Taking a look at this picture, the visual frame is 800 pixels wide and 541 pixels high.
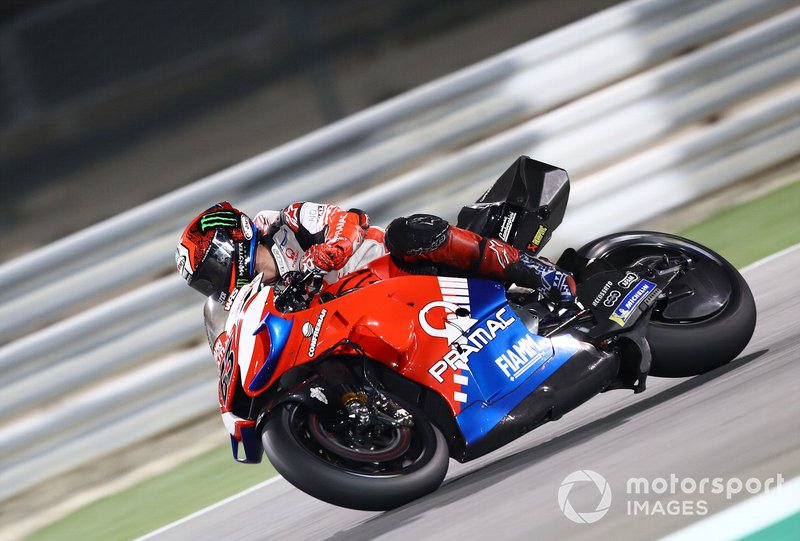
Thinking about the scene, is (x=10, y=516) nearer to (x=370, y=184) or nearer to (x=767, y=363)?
(x=370, y=184)

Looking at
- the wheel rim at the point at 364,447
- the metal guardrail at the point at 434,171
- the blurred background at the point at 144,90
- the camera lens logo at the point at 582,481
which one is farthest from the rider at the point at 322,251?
the blurred background at the point at 144,90

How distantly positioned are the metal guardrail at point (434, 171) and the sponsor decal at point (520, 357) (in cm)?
236

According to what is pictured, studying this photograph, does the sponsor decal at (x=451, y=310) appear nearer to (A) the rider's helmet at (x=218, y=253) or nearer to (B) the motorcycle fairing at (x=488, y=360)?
(B) the motorcycle fairing at (x=488, y=360)

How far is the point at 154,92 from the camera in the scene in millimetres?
6551

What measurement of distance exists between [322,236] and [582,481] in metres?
1.48

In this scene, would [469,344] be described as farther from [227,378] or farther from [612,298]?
[227,378]

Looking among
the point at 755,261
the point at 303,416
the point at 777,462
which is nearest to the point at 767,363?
the point at 777,462

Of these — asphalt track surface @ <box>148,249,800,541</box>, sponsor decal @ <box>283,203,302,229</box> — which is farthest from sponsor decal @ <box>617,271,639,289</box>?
sponsor decal @ <box>283,203,302,229</box>

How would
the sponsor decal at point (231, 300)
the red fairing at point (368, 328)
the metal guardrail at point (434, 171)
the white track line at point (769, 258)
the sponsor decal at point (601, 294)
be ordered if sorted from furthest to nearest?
the white track line at point (769, 258)
the metal guardrail at point (434, 171)
the sponsor decal at point (601, 294)
the sponsor decal at point (231, 300)
the red fairing at point (368, 328)

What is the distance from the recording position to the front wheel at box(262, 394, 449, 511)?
3529mm

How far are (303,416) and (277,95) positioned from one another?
3.34 metres

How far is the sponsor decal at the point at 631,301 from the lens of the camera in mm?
4387

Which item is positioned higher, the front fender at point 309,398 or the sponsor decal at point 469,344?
the front fender at point 309,398

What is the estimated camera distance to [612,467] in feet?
11.5
